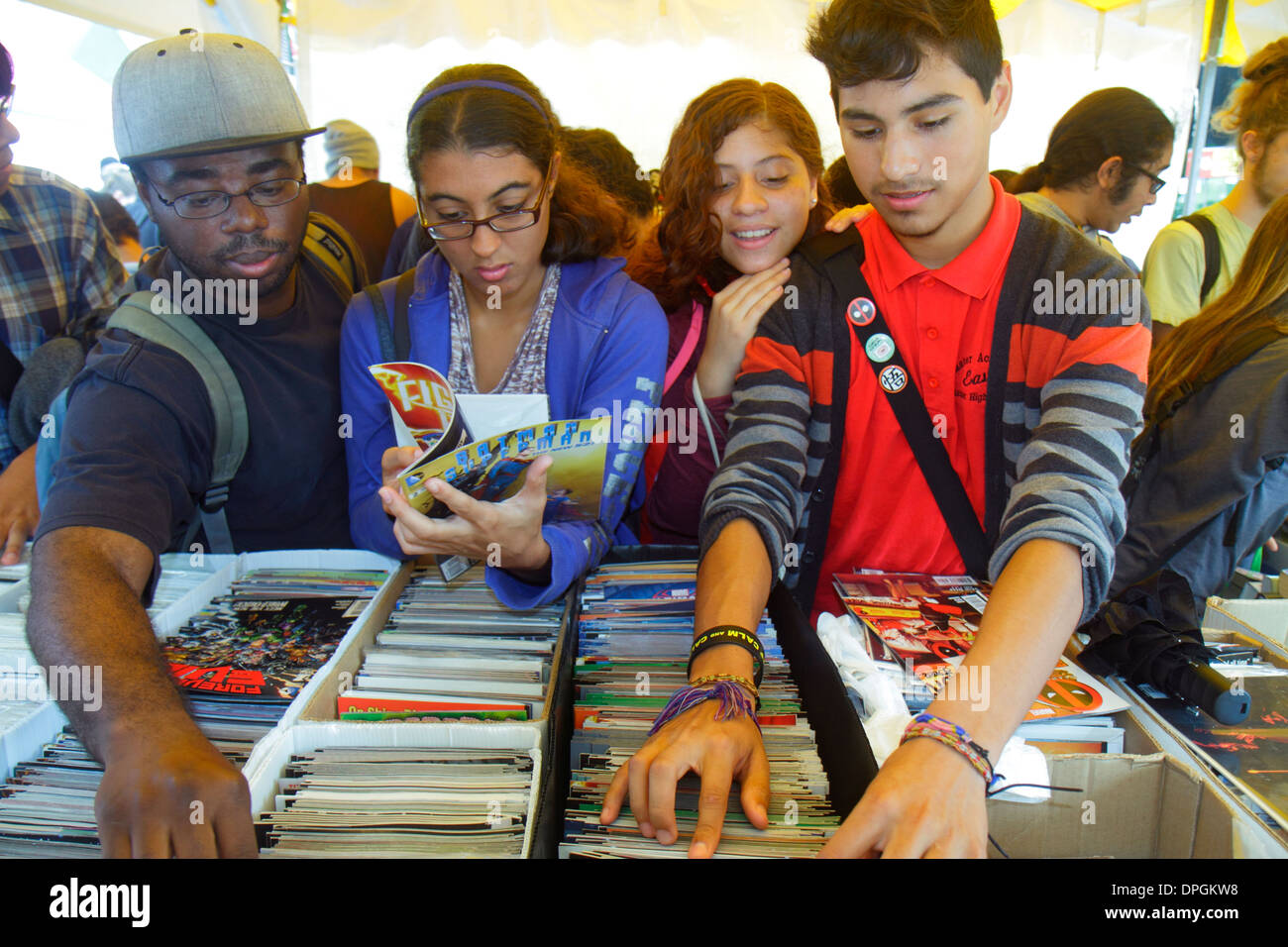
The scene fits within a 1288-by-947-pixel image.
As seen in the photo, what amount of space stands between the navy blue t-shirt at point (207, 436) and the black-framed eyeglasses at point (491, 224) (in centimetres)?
46

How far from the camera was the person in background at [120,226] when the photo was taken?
6.00m

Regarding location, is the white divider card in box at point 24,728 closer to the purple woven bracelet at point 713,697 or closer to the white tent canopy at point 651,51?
the purple woven bracelet at point 713,697

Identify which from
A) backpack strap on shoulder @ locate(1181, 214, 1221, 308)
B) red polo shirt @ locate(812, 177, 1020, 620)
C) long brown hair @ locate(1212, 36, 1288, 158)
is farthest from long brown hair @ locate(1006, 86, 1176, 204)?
red polo shirt @ locate(812, 177, 1020, 620)

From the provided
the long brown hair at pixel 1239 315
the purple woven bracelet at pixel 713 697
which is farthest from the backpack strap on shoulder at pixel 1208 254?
the purple woven bracelet at pixel 713 697

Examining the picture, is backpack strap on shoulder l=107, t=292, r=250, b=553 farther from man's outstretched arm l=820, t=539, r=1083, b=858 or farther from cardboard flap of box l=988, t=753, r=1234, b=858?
cardboard flap of box l=988, t=753, r=1234, b=858

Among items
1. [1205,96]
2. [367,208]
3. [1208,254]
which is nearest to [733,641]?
[1208,254]

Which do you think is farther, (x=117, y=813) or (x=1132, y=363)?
(x=1132, y=363)

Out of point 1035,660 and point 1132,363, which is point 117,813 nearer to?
point 1035,660

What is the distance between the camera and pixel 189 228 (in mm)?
1937

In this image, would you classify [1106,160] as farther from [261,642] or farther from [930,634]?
[261,642]

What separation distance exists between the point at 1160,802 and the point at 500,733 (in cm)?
108

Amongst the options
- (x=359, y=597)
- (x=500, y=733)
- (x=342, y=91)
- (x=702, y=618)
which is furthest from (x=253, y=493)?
(x=342, y=91)

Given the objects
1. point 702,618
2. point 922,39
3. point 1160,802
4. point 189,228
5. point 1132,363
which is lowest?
point 1160,802

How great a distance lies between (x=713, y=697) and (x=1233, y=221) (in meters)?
3.74
